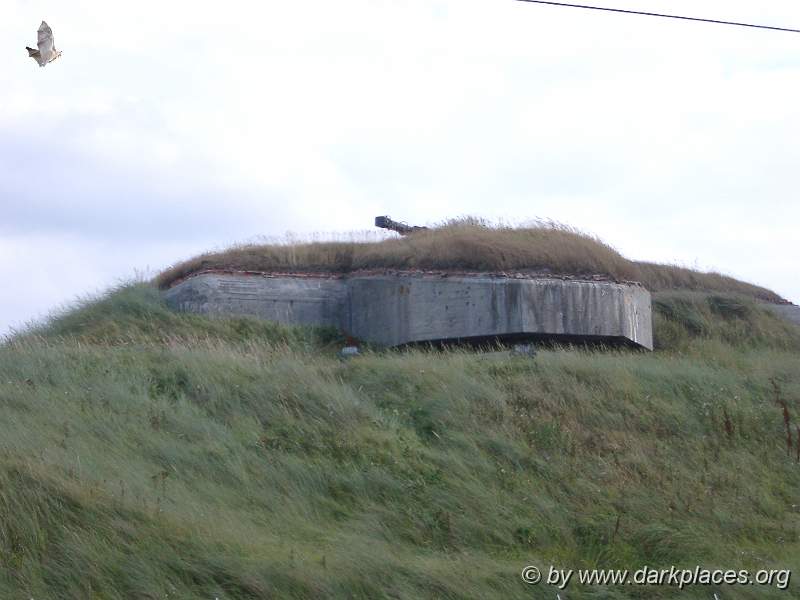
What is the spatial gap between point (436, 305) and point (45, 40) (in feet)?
30.3

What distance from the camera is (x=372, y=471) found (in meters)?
10.7

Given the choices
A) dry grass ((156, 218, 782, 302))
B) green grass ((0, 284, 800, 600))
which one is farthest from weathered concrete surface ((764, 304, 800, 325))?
green grass ((0, 284, 800, 600))

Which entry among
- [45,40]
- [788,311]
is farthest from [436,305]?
[788,311]

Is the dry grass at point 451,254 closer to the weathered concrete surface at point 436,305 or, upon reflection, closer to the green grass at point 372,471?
the weathered concrete surface at point 436,305

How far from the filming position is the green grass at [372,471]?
848cm

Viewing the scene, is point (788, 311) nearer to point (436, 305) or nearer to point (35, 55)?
point (436, 305)

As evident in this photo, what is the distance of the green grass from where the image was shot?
8484 mm

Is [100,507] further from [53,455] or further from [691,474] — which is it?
[691,474]

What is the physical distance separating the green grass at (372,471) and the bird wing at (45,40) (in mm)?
3508

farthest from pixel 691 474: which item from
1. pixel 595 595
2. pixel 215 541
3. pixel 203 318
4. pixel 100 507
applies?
pixel 203 318

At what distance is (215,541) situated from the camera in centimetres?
862

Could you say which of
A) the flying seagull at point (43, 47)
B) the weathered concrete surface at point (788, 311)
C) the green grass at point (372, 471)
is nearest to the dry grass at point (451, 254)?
the green grass at point (372, 471)

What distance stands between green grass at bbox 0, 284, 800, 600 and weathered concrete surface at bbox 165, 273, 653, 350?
1.21 metres

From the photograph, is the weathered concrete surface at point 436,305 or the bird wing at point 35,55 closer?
the bird wing at point 35,55
